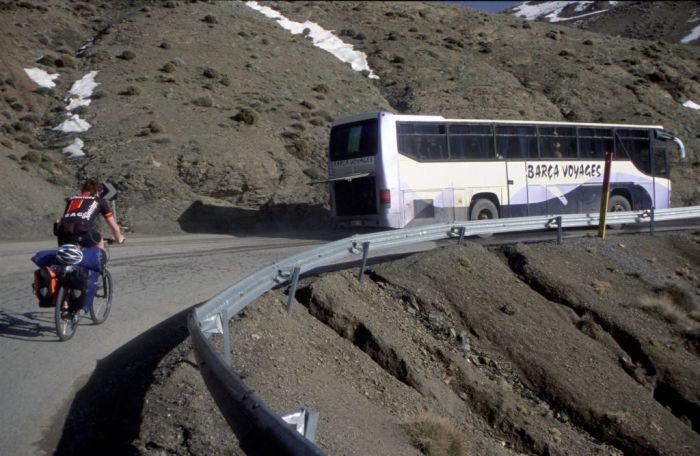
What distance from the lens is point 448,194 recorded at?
2020cm

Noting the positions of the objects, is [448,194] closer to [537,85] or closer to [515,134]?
[515,134]

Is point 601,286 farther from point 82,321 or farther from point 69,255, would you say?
point 69,255

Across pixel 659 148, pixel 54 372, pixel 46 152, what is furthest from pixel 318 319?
pixel 46 152

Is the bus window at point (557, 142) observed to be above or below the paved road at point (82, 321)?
above

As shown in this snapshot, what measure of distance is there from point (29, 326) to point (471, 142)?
569 inches

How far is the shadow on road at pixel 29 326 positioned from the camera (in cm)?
855

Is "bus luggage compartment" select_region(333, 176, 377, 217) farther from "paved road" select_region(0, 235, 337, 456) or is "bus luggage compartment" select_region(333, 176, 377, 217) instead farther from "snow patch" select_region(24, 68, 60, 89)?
"snow patch" select_region(24, 68, 60, 89)

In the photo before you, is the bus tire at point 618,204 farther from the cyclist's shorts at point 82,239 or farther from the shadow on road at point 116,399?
the cyclist's shorts at point 82,239

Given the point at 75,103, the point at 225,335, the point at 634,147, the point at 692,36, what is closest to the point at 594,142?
the point at 634,147

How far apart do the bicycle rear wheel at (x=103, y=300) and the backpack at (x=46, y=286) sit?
0.87 meters

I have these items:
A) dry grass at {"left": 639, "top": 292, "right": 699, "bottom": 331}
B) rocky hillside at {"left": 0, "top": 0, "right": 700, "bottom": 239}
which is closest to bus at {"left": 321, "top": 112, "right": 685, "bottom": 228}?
dry grass at {"left": 639, "top": 292, "right": 699, "bottom": 331}

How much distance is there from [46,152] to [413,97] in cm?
2336

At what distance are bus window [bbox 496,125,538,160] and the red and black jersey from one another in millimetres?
14537

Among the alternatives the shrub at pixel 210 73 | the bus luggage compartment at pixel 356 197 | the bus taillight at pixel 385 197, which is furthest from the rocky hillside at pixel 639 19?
the bus taillight at pixel 385 197
